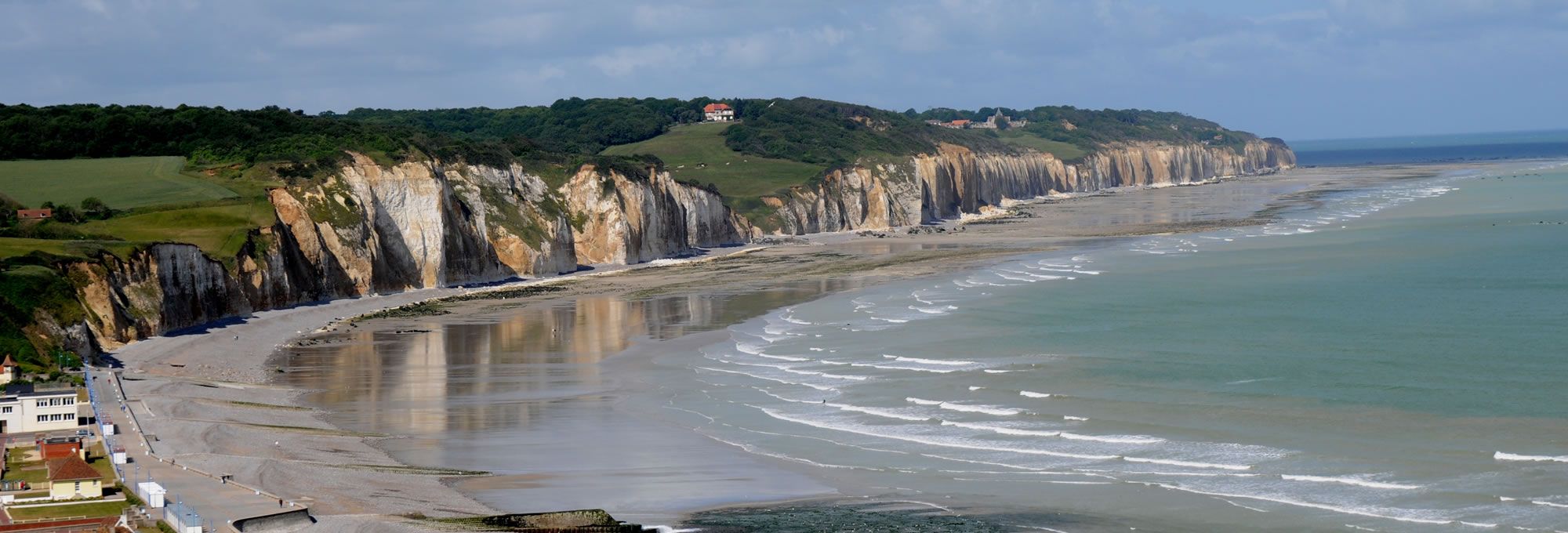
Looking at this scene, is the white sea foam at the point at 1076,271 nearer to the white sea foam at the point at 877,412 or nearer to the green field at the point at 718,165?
the white sea foam at the point at 877,412

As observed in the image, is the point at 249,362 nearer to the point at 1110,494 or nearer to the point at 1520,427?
the point at 1110,494

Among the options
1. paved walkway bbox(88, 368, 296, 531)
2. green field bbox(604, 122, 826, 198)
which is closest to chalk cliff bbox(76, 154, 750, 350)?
paved walkway bbox(88, 368, 296, 531)

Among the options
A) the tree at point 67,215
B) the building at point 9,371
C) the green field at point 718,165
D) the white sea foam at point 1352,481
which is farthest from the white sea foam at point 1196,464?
the green field at point 718,165

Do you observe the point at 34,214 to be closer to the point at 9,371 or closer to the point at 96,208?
the point at 96,208

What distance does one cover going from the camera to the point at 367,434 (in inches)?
1436

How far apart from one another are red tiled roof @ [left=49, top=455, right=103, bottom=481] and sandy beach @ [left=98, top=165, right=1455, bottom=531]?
9.47 ft

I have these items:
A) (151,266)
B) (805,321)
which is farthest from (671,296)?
(151,266)

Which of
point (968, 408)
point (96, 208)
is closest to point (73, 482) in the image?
point (968, 408)

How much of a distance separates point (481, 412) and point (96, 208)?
36.3m

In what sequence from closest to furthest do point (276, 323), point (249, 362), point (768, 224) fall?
point (249, 362) → point (276, 323) → point (768, 224)

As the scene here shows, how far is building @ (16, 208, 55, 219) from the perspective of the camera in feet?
217

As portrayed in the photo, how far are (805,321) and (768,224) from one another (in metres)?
69.9

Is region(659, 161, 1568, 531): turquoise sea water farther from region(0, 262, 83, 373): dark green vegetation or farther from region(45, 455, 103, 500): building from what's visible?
region(0, 262, 83, 373): dark green vegetation

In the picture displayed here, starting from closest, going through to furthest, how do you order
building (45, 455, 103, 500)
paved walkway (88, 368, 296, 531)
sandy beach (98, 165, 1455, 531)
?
1. paved walkway (88, 368, 296, 531)
2. building (45, 455, 103, 500)
3. sandy beach (98, 165, 1455, 531)
